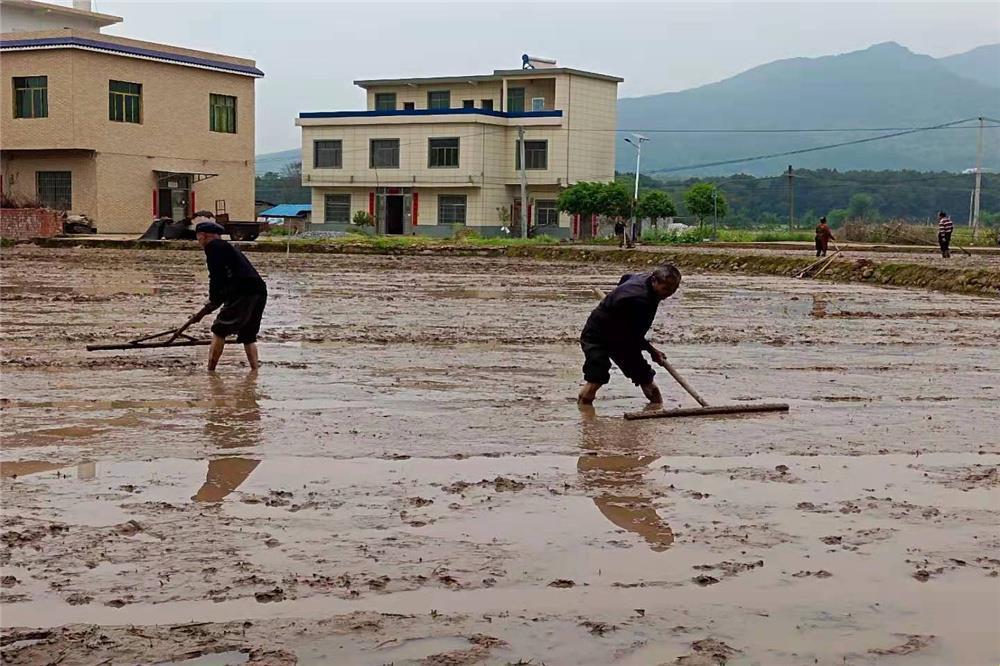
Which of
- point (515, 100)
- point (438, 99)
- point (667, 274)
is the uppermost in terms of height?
point (438, 99)

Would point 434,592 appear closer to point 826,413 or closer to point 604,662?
point 604,662

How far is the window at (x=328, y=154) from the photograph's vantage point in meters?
61.1

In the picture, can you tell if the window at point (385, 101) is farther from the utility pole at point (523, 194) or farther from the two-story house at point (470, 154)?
the utility pole at point (523, 194)

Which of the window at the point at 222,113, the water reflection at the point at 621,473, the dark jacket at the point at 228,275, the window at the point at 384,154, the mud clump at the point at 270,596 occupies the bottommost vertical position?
the mud clump at the point at 270,596

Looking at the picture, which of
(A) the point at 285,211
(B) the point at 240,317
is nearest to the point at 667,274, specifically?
(B) the point at 240,317

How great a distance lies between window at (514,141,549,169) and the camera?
192 ft

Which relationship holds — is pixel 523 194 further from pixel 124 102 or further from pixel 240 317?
pixel 240 317

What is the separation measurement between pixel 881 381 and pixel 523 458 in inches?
202

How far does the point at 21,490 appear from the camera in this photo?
696cm

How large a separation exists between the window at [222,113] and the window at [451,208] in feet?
35.6

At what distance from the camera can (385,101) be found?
6512 centimetres

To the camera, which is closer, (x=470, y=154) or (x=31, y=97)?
(x=31, y=97)

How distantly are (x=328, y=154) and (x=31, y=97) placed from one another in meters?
17.1

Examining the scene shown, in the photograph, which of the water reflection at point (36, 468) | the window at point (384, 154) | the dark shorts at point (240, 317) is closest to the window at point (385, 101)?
the window at point (384, 154)
